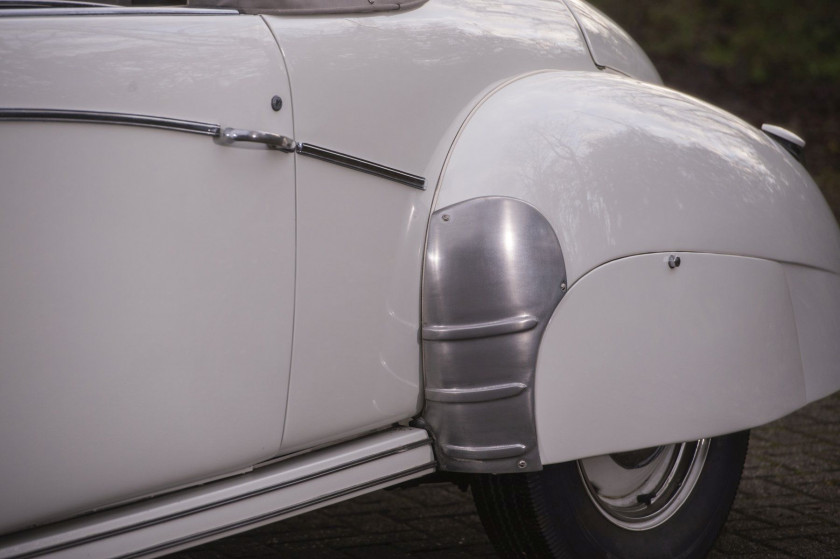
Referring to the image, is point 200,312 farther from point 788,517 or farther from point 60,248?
point 788,517

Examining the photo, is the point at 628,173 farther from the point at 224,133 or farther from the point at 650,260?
the point at 224,133

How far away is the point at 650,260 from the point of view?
2.17 metres

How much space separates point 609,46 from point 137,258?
61.1 inches

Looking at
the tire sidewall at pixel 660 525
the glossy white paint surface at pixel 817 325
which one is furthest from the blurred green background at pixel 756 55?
the tire sidewall at pixel 660 525

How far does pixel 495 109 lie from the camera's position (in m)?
2.19

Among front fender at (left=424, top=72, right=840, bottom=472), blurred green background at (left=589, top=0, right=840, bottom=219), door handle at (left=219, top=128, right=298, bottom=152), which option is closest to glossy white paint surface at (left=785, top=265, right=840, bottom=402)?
front fender at (left=424, top=72, right=840, bottom=472)

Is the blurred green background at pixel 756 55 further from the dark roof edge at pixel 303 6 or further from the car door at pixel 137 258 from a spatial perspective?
the car door at pixel 137 258

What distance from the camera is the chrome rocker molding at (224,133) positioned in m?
1.49

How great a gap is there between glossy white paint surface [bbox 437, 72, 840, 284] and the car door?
0.51m

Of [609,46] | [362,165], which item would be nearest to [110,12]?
[362,165]

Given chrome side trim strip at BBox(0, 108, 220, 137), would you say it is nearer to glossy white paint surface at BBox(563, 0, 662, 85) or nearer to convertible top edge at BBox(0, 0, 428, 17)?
convertible top edge at BBox(0, 0, 428, 17)

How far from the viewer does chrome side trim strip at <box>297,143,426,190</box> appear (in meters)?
1.84

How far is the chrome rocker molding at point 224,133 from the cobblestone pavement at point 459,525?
1.19 meters

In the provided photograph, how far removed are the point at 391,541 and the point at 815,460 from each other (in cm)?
160
